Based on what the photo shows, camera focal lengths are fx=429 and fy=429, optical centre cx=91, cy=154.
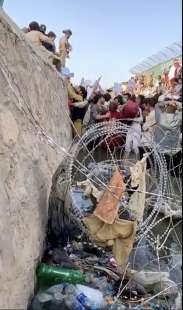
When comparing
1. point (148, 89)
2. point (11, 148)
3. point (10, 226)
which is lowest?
point (10, 226)

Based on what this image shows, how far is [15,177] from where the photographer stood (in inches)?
159

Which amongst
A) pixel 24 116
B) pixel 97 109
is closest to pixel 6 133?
pixel 24 116

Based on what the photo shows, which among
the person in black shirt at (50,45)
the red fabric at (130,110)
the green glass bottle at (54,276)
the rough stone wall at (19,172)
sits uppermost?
the person in black shirt at (50,45)

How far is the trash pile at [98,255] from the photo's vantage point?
4.34 metres

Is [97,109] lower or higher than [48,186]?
higher

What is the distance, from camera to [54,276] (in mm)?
4574

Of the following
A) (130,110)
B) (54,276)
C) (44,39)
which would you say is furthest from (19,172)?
(44,39)

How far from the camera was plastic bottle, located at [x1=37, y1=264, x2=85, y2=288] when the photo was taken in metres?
4.57

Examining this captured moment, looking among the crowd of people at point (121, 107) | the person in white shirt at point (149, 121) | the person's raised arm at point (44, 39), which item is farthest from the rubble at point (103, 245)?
the person's raised arm at point (44, 39)

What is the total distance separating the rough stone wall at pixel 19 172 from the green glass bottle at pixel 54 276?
0.50 feet

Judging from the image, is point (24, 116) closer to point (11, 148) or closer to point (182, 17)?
point (11, 148)

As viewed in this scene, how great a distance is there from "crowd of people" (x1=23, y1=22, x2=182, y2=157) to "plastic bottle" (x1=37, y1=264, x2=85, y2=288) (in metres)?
2.88

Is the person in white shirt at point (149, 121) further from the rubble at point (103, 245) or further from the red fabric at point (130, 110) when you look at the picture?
the rubble at point (103, 245)

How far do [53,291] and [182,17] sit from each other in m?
3.36
